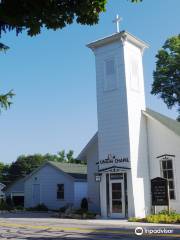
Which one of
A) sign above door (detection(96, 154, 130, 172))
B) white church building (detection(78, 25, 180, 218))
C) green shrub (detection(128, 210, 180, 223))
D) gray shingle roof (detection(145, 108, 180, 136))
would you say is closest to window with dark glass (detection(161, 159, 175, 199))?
white church building (detection(78, 25, 180, 218))

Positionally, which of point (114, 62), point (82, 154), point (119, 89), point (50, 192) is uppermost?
point (114, 62)

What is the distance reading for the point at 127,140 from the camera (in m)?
22.3

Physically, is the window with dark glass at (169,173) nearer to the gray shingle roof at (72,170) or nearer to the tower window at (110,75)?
the tower window at (110,75)

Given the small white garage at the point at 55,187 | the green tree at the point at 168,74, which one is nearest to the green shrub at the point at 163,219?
the small white garage at the point at 55,187

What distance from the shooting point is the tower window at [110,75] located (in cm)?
2383

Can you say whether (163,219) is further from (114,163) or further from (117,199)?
(114,163)

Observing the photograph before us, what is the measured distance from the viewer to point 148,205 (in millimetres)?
22828

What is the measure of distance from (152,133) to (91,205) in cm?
741

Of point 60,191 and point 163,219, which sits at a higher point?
point 60,191

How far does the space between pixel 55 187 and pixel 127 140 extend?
41.0 ft

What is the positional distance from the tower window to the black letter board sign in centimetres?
638

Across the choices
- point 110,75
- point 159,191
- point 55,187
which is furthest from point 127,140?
point 55,187

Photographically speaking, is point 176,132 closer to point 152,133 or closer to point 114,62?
point 152,133

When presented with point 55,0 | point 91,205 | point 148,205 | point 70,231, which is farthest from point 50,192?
point 55,0
